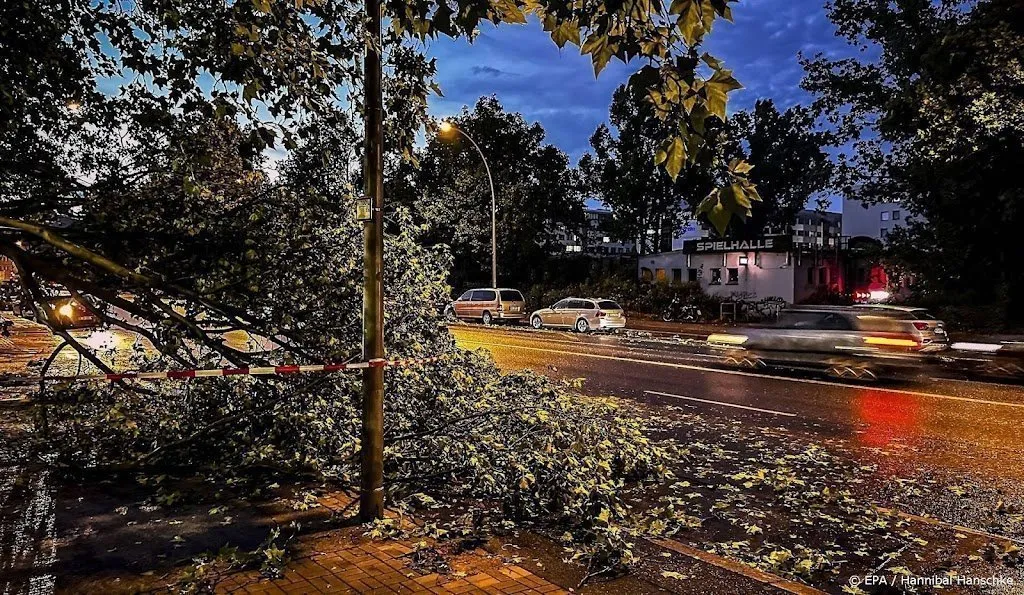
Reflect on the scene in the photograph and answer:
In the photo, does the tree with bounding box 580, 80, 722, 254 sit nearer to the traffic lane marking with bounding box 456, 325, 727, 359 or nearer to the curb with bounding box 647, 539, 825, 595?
the traffic lane marking with bounding box 456, 325, 727, 359

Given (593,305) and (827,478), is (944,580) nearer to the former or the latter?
(827,478)

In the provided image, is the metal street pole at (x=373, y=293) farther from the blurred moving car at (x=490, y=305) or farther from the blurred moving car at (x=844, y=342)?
the blurred moving car at (x=490, y=305)

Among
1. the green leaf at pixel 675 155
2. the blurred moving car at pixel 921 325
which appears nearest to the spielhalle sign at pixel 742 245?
the blurred moving car at pixel 921 325

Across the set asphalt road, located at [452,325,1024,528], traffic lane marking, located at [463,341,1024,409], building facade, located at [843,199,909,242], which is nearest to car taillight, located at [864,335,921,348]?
asphalt road, located at [452,325,1024,528]

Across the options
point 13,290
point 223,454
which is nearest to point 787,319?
point 223,454

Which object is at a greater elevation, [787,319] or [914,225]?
[914,225]

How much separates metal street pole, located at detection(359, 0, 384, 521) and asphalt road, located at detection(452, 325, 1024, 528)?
4.66 m

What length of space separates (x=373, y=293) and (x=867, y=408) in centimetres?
911

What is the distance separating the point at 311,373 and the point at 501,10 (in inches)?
163

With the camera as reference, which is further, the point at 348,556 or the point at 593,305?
the point at 593,305

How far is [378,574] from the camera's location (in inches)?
165

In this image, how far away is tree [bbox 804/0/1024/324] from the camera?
20547 millimetres

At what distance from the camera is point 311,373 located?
6633 millimetres

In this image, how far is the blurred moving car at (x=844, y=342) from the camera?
13.6 meters
